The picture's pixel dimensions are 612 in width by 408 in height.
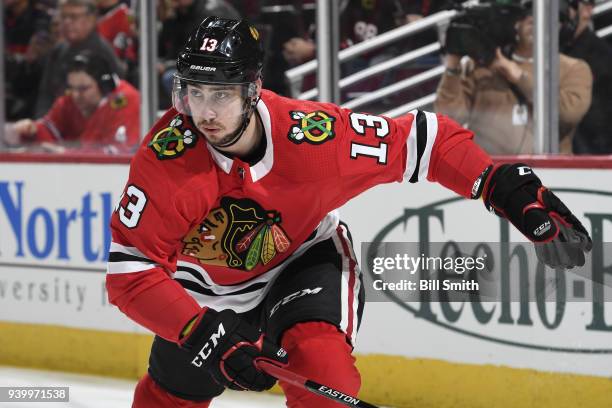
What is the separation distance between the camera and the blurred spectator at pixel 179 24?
479 cm

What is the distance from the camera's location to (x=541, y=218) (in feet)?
8.18

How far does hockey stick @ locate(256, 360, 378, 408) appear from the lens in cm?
239

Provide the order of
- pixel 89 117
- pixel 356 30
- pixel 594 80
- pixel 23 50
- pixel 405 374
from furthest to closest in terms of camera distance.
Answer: pixel 23 50, pixel 89 117, pixel 356 30, pixel 405 374, pixel 594 80

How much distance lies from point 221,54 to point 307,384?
2.39ft

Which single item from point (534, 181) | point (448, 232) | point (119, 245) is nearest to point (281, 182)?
point (119, 245)

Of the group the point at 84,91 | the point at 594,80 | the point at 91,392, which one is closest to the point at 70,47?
the point at 84,91

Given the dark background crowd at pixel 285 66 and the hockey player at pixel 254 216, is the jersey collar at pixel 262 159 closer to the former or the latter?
the hockey player at pixel 254 216

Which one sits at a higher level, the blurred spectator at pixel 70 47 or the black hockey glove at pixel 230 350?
the blurred spectator at pixel 70 47

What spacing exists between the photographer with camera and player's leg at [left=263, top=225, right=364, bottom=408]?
1.41 metres

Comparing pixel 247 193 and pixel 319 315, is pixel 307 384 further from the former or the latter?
pixel 247 193

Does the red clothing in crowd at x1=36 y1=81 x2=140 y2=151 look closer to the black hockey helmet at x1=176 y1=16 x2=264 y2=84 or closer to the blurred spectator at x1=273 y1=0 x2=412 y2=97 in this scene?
the blurred spectator at x1=273 y1=0 x2=412 y2=97

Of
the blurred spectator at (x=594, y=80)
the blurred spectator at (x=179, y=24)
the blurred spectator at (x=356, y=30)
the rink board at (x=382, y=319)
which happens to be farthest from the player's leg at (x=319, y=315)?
the blurred spectator at (x=179, y=24)

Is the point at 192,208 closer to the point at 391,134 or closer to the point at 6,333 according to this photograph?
the point at 391,134

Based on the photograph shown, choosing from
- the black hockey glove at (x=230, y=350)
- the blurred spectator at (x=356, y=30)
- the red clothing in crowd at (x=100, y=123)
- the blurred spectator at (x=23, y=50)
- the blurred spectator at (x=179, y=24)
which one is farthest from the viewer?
the blurred spectator at (x=23, y=50)
